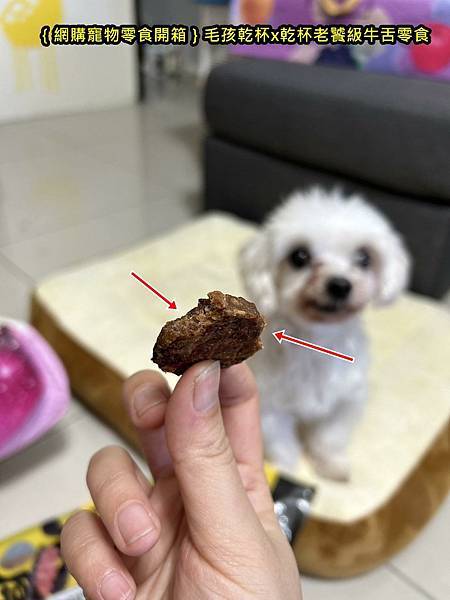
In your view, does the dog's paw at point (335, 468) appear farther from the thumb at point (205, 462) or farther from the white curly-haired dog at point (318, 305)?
the thumb at point (205, 462)

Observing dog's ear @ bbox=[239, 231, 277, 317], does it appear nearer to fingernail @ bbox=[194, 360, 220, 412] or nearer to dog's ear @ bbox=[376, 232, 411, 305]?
dog's ear @ bbox=[376, 232, 411, 305]

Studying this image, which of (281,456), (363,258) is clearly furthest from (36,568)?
(363,258)

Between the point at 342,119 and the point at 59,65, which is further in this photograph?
the point at 342,119

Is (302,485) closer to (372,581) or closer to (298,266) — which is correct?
(372,581)

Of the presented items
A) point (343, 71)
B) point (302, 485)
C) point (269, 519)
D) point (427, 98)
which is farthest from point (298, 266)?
point (343, 71)

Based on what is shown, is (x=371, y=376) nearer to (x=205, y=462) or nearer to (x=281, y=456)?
(x=281, y=456)

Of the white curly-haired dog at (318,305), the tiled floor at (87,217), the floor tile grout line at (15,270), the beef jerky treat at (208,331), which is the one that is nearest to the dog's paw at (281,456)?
the white curly-haired dog at (318,305)

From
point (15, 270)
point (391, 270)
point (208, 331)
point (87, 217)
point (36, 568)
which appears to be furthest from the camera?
point (87, 217)
